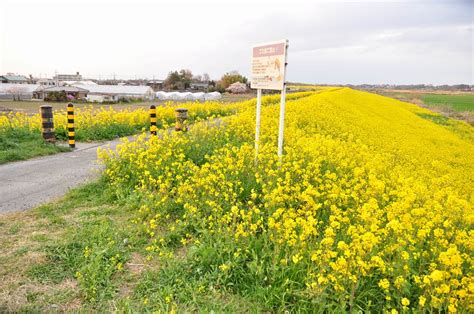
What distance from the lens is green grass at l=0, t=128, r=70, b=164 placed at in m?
7.74

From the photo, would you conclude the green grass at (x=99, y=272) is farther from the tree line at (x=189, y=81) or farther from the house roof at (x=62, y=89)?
the tree line at (x=189, y=81)

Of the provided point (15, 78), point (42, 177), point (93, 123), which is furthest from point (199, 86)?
point (42, 177)

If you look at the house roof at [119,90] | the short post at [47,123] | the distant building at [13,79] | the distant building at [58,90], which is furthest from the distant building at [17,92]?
the short post at [47,123]

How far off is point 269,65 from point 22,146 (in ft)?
21.2

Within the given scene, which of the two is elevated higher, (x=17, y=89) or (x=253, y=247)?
(x=17, y=89)

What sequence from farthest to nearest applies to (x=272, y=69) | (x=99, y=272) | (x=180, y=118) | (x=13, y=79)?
(x=13, y=79)
(x=180, y=118)
(x=272, y=69)
(x=99, y=272)

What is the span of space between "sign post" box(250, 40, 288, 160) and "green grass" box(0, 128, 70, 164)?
5404mm

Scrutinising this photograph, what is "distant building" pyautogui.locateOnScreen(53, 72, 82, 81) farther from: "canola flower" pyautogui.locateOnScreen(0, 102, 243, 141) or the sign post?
the sign post

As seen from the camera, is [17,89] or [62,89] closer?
[17,89]

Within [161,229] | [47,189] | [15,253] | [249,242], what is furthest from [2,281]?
[47,189]

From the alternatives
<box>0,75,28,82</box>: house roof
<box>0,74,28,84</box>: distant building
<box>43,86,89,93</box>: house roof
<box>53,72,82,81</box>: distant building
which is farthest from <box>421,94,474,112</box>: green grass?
<box>53,72,82,81</box>: distant building

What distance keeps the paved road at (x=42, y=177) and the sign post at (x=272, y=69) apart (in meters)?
3.28

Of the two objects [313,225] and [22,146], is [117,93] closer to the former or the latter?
[22,146]

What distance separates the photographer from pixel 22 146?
8469 mm
